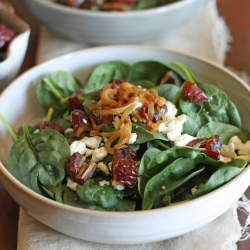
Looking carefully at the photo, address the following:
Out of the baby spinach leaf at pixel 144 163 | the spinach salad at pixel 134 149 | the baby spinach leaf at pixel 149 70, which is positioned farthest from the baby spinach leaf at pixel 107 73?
the baby spinach leaf at pixel 144 163

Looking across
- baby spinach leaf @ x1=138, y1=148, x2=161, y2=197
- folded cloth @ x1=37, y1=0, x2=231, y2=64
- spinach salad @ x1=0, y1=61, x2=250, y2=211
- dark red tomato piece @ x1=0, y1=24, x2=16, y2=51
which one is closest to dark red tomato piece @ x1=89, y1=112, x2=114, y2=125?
spinach salad @ x1=0, y1=61, x2=250, y2=211

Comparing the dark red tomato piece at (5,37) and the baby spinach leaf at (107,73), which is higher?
the dark red tomato piece at (5,37)

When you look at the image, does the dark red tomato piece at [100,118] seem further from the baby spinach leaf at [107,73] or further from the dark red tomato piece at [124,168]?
the baby spinach leaf at [107,73]

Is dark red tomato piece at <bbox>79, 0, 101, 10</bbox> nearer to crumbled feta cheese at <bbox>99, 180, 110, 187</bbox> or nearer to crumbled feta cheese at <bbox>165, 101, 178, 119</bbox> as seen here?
crumbled feta cheese at <bbox>165, 101, 178, 119</bbox>

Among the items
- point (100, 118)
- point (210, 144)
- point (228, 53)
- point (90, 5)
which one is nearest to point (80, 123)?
point (100, 118)

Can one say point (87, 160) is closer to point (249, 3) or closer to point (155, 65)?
point (155, 65)

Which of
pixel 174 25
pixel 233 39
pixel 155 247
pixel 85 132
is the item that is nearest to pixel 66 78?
pixel 85 132
